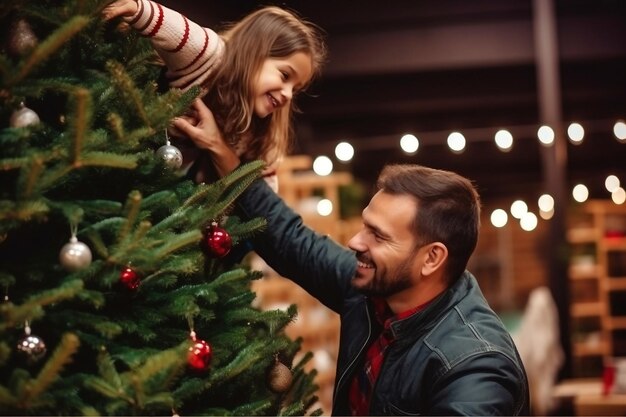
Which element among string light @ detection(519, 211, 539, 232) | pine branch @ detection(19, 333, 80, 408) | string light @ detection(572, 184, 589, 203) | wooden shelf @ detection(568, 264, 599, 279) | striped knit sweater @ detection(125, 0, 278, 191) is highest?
striped knit sweater @ detection(125, 0, 278, 191)

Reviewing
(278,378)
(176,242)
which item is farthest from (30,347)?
(278,378)

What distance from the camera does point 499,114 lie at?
32.1ft

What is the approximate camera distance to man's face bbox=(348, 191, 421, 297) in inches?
90.7

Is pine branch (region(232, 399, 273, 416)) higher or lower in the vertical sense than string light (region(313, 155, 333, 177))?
lower

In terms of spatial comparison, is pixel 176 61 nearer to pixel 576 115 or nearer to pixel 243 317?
pixel 243 317

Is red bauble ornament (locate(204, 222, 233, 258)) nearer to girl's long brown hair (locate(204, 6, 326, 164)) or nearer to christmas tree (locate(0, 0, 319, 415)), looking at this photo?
christmas tree (locate(0, 0, 319, 415))

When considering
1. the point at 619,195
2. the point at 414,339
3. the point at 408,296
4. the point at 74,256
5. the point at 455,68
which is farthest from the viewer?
the point at 619,195

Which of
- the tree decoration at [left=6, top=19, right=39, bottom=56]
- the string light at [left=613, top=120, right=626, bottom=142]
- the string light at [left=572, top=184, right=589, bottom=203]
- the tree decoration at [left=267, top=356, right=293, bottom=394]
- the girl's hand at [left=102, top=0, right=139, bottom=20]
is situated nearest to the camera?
the tree decoration at [left=6, top=19, right=39, bottom=56]

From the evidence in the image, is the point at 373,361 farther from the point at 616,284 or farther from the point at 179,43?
the point at 616,284

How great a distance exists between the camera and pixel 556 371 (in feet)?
25.9

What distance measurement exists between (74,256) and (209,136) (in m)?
0.75

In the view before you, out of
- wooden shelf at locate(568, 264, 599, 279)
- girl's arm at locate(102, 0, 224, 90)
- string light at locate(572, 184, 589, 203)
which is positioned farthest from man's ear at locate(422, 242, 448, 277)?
string light at locate(572, 184, 589, 203)

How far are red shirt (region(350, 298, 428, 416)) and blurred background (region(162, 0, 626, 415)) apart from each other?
3.17m

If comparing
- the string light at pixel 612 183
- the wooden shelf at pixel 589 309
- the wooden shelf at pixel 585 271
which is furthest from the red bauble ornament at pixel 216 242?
the string light at pixel 612 183
